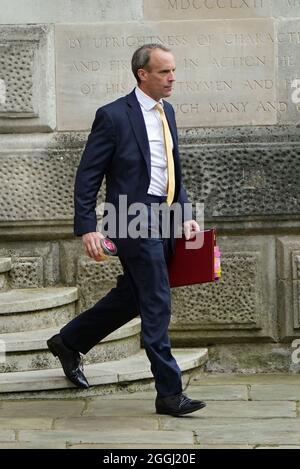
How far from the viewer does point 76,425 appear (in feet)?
19.9

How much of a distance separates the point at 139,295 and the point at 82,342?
53cm

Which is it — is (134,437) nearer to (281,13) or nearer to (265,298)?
(265,298)

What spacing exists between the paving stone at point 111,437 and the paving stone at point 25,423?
10 cm

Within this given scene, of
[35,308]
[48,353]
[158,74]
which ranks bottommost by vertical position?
[48,353]

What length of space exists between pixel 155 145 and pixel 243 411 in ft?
4.47

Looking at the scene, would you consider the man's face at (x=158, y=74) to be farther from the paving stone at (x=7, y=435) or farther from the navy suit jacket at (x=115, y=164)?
the paving stone at (x=7, y=435)

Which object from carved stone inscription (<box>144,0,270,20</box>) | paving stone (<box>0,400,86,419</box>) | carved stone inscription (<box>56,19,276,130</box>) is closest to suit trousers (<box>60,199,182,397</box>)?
paving stone (<box>0,400,86,419</box>)

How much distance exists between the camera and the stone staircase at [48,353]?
671cm

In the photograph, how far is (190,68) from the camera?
7656mm

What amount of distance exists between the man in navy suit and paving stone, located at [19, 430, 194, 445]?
0.37 metres

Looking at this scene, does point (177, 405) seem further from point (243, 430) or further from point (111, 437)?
point (111, 437)

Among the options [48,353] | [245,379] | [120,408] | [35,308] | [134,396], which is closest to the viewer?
[120,408]

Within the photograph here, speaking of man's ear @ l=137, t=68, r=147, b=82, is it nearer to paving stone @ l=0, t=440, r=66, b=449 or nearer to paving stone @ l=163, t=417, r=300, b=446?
paving stone @ l=163, t=417, r=300, b=446

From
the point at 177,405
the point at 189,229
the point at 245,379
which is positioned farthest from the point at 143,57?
the point at 245,379
